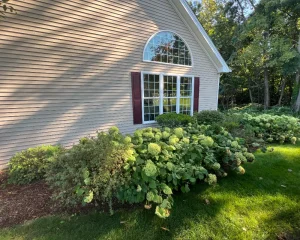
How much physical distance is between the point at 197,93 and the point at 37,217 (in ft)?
22.8

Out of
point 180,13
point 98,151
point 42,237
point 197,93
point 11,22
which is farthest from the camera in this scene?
point 197,93

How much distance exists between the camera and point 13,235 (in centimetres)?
190

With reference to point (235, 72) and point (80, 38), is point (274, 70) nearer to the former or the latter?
point (235, 72)

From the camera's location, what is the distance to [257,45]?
34.0 feet

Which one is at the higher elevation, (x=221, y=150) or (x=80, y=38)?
(x=80, y=38)

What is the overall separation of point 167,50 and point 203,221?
5.92m

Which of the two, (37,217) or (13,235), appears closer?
(13,235)

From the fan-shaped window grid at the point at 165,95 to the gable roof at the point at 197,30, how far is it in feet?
5.76

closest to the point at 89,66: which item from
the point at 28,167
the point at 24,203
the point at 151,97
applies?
the point at 151,97

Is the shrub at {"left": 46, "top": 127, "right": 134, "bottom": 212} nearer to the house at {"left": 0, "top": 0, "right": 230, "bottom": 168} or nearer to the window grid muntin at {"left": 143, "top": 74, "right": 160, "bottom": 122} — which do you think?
the house at {"left": 0, "top": 0, "right": 230, "bottom": 168}

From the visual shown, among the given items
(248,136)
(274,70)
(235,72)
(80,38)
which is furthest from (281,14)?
(80,38)

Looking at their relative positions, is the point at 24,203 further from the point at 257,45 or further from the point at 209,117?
the point at 257,45

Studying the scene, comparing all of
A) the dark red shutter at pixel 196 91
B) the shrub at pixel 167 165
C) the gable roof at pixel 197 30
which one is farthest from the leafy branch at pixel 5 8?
the dark red shutter at pixel 196 91

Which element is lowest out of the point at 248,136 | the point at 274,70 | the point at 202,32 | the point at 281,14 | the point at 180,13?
the point at 248,136
